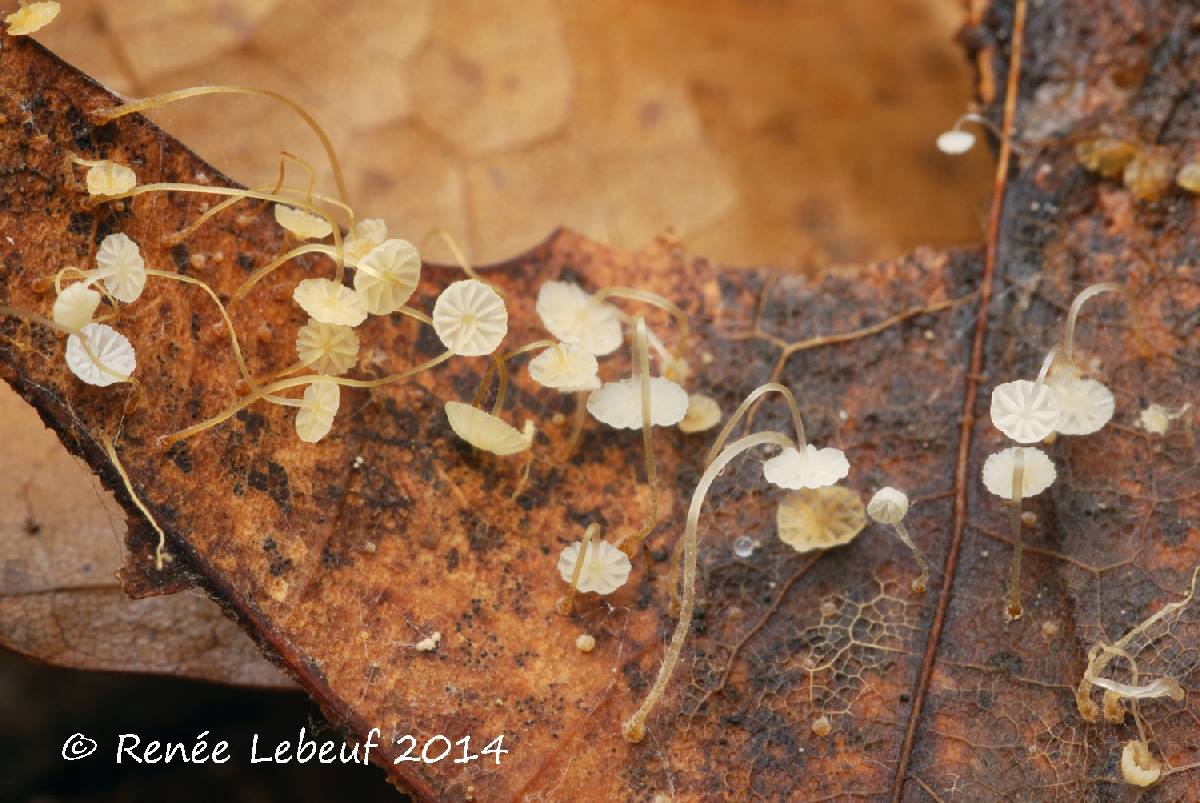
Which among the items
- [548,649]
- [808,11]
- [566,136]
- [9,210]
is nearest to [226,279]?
[9,210]

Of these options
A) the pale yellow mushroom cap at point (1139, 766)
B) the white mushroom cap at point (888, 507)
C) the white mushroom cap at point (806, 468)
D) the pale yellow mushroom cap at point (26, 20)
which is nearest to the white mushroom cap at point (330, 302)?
the pale yellow mushroom cap at point (26, 20)

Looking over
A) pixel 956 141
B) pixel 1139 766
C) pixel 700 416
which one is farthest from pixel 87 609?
pixel 956 141

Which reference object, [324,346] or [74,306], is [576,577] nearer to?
[324,346]

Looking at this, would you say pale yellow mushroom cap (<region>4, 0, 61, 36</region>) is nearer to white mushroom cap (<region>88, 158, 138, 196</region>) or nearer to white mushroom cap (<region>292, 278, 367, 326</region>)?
white mushroom cap (<region>88, 158, 138, 196</region>)

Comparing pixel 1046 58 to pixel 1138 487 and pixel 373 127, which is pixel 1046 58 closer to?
pixel 1138 487

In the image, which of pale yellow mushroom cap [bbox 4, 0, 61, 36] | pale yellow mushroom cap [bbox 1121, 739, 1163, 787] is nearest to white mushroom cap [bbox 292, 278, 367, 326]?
pale yellow mushroom cap [bbox 4, 0, 61, 36]

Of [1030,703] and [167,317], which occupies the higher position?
[167,317]
